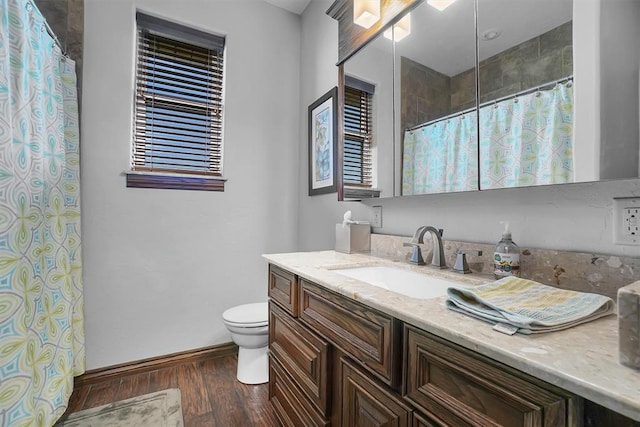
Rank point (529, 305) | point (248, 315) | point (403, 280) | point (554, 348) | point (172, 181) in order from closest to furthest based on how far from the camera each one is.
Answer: point (554, 348)
point (529, 305)
point (403, 280)
point (248, 315)
point (172, 181)

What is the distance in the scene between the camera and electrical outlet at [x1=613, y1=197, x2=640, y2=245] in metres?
0.75

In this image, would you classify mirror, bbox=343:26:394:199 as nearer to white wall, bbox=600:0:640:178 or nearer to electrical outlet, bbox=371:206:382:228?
electrical outlet, bbox=371:206:382:228

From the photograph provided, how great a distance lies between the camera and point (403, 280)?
124cm

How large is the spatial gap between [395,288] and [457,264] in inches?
10.8

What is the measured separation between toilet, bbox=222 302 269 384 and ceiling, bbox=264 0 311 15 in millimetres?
2474

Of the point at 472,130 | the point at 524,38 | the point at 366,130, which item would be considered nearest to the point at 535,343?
the point at 472,130

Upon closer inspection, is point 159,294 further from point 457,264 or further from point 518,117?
point 518,117

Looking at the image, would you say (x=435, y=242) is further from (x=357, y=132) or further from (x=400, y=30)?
(x=400, y=30)

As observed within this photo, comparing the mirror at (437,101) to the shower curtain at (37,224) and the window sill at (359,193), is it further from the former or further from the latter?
the shower curtain at (37,224)

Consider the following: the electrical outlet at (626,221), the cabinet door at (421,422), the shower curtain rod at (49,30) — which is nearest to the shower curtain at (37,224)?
the shower curtain rod at (49,30)

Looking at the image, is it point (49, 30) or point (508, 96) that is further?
point (49, 30)

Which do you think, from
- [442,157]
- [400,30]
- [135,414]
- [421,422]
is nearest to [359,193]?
[442,157]

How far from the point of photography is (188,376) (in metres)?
1.95

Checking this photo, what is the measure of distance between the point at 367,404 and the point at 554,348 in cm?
53
